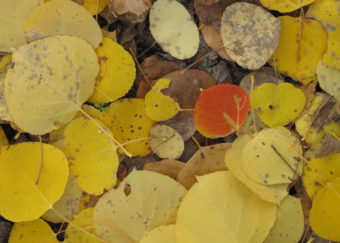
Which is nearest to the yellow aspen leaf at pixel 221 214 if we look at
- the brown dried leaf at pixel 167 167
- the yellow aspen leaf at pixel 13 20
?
the brown dried leaf at pixel 167 167

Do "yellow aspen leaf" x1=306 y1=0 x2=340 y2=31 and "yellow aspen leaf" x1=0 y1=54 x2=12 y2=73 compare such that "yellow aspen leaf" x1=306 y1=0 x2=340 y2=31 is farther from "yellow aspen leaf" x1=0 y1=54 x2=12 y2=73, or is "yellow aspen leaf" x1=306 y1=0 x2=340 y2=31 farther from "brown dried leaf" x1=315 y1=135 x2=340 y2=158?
"yellow aspen leaf" x1=0 y1=54 x2=12 y2=73

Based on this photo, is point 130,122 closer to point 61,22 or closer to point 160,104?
point 160,104

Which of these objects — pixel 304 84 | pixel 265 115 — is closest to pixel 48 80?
pixel 265 115

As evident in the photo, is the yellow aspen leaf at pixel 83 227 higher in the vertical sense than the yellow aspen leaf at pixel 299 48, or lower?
lower

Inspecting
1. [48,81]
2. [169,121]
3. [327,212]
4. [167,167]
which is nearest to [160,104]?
[169,121]

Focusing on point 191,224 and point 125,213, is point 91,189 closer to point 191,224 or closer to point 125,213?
point 125,213

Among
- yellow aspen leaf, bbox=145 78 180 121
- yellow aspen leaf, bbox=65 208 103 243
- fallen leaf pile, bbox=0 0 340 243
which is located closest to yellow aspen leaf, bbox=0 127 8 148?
fallen leaf pile, bbox=0 0 340 243

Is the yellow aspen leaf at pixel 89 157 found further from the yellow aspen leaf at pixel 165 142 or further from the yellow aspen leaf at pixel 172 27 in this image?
the yellow aspen leaf at pixel 172 27
